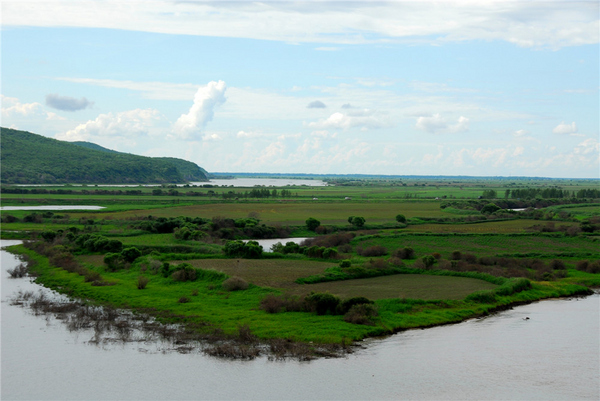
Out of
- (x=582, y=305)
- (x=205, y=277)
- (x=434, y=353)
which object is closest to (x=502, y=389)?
(x=434, y=353)

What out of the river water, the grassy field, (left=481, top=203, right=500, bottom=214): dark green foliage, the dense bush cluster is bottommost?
the river water

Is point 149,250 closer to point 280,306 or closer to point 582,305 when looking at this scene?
point 280,306

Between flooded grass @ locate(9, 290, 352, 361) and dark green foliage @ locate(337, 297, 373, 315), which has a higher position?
dark green foliage @ locate(337, 297, 373, 315)

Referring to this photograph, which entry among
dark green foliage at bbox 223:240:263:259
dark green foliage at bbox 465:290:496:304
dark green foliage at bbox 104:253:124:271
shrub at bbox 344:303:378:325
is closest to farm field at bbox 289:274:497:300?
dark green foliage at bbox 465:290:496:304

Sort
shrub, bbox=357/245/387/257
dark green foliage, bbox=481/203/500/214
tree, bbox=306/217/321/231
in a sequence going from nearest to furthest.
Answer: shrub, bbox=357/245/387/257 → tree, bbox=306/217/321/231 → dark green foliage, bbox=481/203/500/214

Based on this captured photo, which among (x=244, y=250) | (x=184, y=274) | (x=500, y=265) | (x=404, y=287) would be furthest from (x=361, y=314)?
(x=500, y=265)

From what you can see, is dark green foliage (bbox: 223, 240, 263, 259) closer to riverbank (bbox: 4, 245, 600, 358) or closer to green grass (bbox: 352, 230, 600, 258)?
riverbank (bbox: 4, 245, 600, 358)

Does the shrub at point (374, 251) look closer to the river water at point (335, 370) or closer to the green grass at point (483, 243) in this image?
the green grass at point (483, 243)
